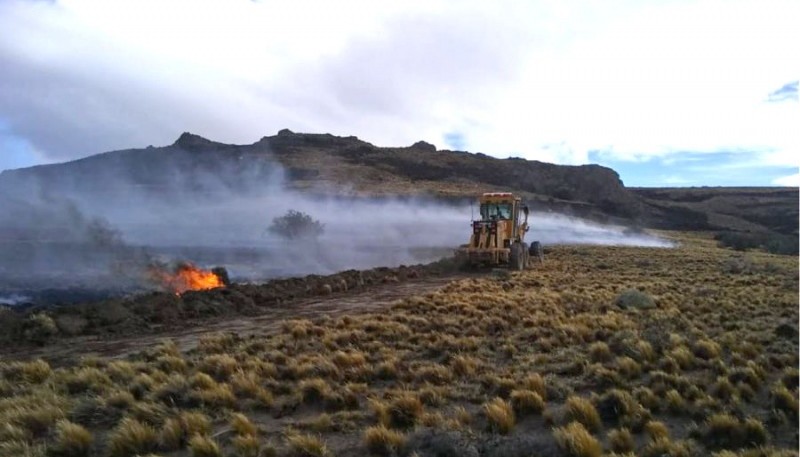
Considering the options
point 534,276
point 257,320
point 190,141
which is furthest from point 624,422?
point 190,141

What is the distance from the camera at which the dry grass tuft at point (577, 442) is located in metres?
6.52

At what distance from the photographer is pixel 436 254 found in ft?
156

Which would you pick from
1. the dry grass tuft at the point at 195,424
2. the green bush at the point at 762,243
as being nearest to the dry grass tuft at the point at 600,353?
the dry grass tuft at the point at 195,424

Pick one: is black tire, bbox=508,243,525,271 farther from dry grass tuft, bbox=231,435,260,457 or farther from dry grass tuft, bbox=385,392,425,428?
dry grass tuft, bbox=231,435,260,457

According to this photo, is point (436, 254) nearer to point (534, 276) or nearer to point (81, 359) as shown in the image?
point (534, 276)

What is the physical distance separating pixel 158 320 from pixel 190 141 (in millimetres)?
173537

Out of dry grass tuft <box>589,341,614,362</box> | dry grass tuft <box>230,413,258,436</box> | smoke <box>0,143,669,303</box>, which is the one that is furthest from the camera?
smoke <box>0,143,669,303</box>

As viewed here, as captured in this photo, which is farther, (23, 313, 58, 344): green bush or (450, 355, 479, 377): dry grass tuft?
(23, 313, 58, 344): green bush

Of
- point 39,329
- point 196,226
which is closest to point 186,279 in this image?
point 39,329

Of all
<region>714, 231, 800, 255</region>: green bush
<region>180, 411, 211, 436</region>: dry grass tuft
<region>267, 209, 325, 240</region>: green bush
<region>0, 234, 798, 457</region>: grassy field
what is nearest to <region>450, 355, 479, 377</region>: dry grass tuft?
<region>0, 234, 798, 457</region>: grassy field

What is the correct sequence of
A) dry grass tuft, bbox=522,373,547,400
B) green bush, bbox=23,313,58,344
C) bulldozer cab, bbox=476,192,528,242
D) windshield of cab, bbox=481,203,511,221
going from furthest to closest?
windshield of cab, bbox=481,203,511,221 < bulldozer cab, bbox=476,192,528,242 < green bush, bbox=23,313,58,344 < dry grass tuft, bbox=522,373,547,400

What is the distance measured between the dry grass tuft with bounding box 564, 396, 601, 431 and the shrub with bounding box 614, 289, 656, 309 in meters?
10.4

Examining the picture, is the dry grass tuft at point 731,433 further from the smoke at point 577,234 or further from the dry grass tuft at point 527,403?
the smoke at point 577,234

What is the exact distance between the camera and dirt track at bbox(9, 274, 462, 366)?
1270cm
